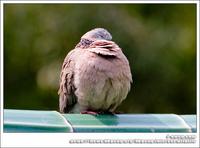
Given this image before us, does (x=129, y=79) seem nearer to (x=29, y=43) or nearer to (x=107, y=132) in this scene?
(x=107, y=132)

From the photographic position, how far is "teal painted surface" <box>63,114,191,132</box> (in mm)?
5293

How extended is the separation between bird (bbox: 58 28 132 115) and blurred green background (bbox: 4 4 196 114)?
227 centimetres

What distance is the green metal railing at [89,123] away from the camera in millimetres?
5191

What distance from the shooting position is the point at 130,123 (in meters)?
5.35

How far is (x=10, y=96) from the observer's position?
9.01m

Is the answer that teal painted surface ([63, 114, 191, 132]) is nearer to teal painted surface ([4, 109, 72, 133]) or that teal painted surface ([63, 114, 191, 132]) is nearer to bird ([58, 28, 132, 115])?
teal painted surface ([4, 109, 72, 133])

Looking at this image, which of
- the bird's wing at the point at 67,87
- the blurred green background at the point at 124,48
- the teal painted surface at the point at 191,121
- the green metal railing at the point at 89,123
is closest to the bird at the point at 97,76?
the bird's wing at the point at 67,87

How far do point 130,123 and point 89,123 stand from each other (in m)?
0.25

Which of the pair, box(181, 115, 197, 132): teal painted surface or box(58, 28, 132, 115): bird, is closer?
box(181, 115, 197, 132): teal painted surface

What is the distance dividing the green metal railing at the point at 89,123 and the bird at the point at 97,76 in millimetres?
475

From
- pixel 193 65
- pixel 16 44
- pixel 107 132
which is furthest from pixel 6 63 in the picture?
pixel 107 132

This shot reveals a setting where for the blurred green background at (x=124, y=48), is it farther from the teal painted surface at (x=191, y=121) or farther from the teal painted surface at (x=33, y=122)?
the teal painted surface at (x=33, y=122)

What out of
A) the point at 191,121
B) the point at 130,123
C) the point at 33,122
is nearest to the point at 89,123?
the point at 130,123

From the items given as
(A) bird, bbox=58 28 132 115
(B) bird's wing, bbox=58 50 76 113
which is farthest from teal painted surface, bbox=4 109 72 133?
(B) bird's wing, bbox=58 50 76 113
